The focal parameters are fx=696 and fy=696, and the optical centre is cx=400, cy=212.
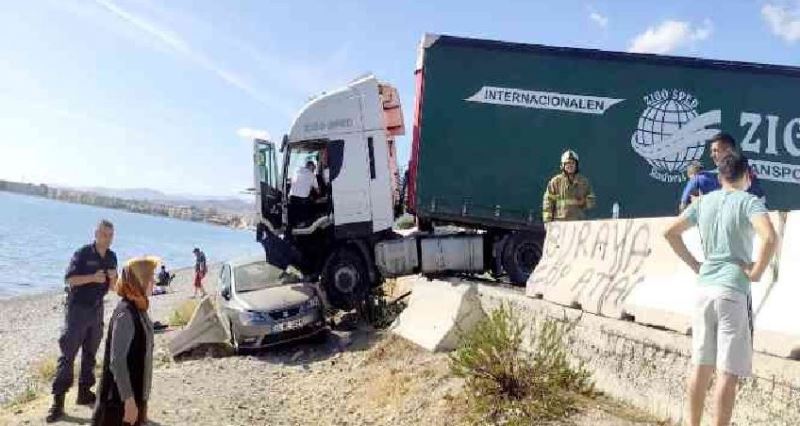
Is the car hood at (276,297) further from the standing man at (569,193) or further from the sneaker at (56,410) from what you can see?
the standing man at (569,193)

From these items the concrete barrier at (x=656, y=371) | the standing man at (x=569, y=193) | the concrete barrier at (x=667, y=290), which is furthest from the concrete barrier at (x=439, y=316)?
the concrete barrier at (x=667, y=290)

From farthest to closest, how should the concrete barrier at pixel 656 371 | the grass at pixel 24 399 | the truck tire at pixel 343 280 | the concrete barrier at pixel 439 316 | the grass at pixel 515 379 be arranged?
the truck tire at pixel 343 280, the grass at pixel 24 399, the concrete barrier at pixel 439 316, the grass at pixel 515 379, the concrete barrier at pixel 656 371

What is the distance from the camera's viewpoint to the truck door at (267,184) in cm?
1180

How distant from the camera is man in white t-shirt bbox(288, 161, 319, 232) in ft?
37.6

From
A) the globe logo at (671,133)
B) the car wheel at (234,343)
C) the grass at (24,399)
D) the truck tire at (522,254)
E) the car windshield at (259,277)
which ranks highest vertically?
the globe logo at (671,133)

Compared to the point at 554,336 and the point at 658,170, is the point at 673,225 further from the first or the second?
the point at 658,170

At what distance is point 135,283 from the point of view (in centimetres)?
423

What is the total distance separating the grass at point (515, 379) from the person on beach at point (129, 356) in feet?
8.32

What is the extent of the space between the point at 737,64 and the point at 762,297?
24.5ft

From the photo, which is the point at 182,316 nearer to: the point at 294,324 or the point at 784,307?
the point at 294,324

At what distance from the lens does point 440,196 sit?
11.1 meters

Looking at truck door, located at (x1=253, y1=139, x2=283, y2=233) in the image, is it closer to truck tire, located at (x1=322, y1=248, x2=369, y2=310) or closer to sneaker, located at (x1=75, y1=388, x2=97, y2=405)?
truck tire, located at (x1=322, y1=248, x2=369, y2=310)

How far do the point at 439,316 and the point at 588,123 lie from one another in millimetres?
4529

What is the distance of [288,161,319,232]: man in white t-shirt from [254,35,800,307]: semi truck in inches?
9.3
